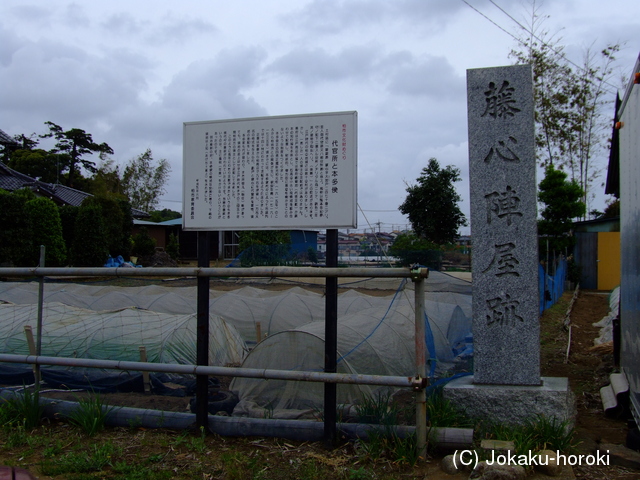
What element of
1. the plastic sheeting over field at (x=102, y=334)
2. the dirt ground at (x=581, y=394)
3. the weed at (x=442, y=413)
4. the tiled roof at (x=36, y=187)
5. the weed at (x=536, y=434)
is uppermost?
the tiled roof at (x=36, y=187)

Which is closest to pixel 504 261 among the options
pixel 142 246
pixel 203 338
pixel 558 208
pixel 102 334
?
pixel 203 338

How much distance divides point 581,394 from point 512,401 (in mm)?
1890

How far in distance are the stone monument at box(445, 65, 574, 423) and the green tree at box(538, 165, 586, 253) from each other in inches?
642

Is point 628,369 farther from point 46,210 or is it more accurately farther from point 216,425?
point 46,210

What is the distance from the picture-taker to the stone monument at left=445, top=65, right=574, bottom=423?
4262mm

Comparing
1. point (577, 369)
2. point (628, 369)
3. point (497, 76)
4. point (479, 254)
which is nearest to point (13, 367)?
point (479, 254)

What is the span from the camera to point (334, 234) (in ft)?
13.1

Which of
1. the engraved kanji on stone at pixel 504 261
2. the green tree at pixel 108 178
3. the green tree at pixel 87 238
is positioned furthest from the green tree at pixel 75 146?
the engraved kanji on stone at pixel 504 261

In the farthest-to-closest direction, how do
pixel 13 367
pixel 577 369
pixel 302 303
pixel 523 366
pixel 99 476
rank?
1. pixel 302 303
2. pixel 577 369
3. pixel 13 367
4. pixel 523 366
5. pixel 99 476

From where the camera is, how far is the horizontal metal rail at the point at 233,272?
141 inches

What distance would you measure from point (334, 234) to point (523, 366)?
1820mm

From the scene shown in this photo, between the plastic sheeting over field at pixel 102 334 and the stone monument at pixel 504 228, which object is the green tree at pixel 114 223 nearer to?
the plastic sheeting over field at pixel 102 334

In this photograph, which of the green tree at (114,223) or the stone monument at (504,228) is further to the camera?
the green tree at (114,223)

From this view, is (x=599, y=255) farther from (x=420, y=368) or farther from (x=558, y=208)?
(x=420, y=368)
